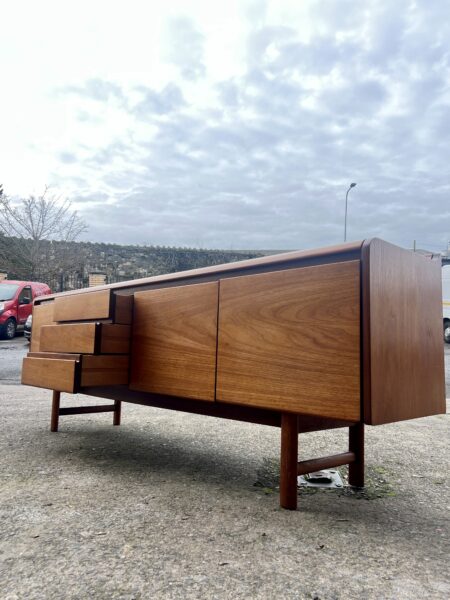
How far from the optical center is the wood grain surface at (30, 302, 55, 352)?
9.71ft

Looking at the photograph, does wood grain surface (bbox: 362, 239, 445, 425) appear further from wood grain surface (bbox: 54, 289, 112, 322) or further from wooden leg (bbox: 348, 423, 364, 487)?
wood grain surface (bbox: 54, 289, 112, 322)

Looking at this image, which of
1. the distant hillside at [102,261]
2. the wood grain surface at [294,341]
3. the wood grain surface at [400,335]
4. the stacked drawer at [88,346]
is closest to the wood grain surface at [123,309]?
the stacked drawer at [88,346]

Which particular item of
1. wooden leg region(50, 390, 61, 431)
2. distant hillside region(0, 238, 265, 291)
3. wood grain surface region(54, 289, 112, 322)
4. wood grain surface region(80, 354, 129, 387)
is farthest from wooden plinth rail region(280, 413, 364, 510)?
distant hillside region(0, 238, 265, 291)

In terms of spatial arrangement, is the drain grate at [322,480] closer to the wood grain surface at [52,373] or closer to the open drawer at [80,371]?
the open drawer at [80,371]

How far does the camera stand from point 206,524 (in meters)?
1.50

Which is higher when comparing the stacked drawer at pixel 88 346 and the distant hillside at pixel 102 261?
the distant hillside at pixel 102 261

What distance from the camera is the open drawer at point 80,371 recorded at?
2.08 meters

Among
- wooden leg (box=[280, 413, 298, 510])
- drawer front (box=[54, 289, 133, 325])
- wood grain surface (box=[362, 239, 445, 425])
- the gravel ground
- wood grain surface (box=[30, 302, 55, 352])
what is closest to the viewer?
the gravel ground

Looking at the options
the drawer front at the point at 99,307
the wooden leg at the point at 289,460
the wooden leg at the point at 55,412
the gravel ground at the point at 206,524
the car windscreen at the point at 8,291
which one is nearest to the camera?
the gravel ground at the point at 206,524

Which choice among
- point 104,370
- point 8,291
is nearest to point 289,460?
point 104,370

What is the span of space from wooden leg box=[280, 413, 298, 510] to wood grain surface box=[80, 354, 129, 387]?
0.87m

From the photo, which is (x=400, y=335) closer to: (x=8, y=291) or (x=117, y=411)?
(x=117, y=411)

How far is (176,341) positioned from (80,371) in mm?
445

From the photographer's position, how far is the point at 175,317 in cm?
202
